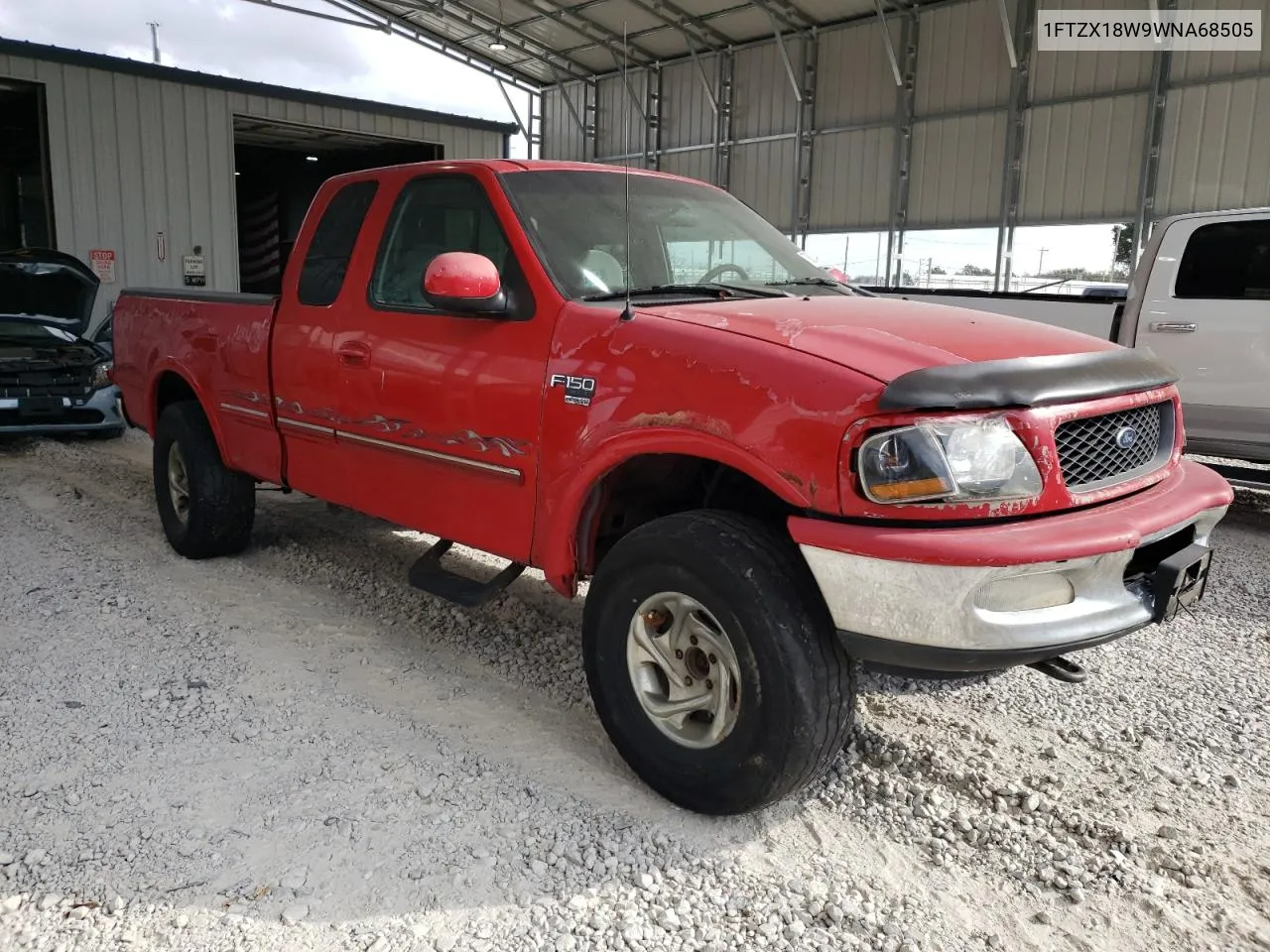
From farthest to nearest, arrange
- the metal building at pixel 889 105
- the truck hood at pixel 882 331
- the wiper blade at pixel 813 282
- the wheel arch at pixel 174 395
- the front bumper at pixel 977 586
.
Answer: the metal building at pixel 889 105
the wheel arch at pixel 174 395
the wiper blade at pixel 813 282
the truck hood at pixel 882 331
the front bumper at pixel 977 586

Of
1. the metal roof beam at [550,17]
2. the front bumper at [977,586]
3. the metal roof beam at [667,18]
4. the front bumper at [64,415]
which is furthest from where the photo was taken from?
the metal roof beam at [550,17]

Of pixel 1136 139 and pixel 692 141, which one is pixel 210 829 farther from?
pixel 692 141

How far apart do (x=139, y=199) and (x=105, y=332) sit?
461 centimetres

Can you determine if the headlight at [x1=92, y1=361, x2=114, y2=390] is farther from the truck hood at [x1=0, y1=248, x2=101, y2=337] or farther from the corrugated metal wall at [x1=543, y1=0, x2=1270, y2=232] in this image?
the corrugated metal wall at [x1=543, y1=0, x2=1270, y2=232]

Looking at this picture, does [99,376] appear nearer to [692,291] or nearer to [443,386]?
[443,386]

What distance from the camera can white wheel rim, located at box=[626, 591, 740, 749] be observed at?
2771mm

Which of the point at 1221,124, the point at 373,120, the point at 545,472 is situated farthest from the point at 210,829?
the point at 1221,124

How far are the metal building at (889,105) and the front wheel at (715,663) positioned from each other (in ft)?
37.1

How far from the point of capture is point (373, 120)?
1630 centimetres

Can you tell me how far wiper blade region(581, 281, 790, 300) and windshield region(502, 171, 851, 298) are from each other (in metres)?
0.02

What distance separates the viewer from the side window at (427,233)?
3691 mm

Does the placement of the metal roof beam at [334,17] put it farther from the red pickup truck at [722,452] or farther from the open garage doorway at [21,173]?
the red pickup truck at [722,452]

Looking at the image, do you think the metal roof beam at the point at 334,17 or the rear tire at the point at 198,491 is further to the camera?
Answer: the metal roof beam at the point at 334,17

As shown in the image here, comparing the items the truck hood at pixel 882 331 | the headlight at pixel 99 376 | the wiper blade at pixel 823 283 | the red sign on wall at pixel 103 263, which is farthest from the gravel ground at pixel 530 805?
the red sign on wall at pixel 103 263
